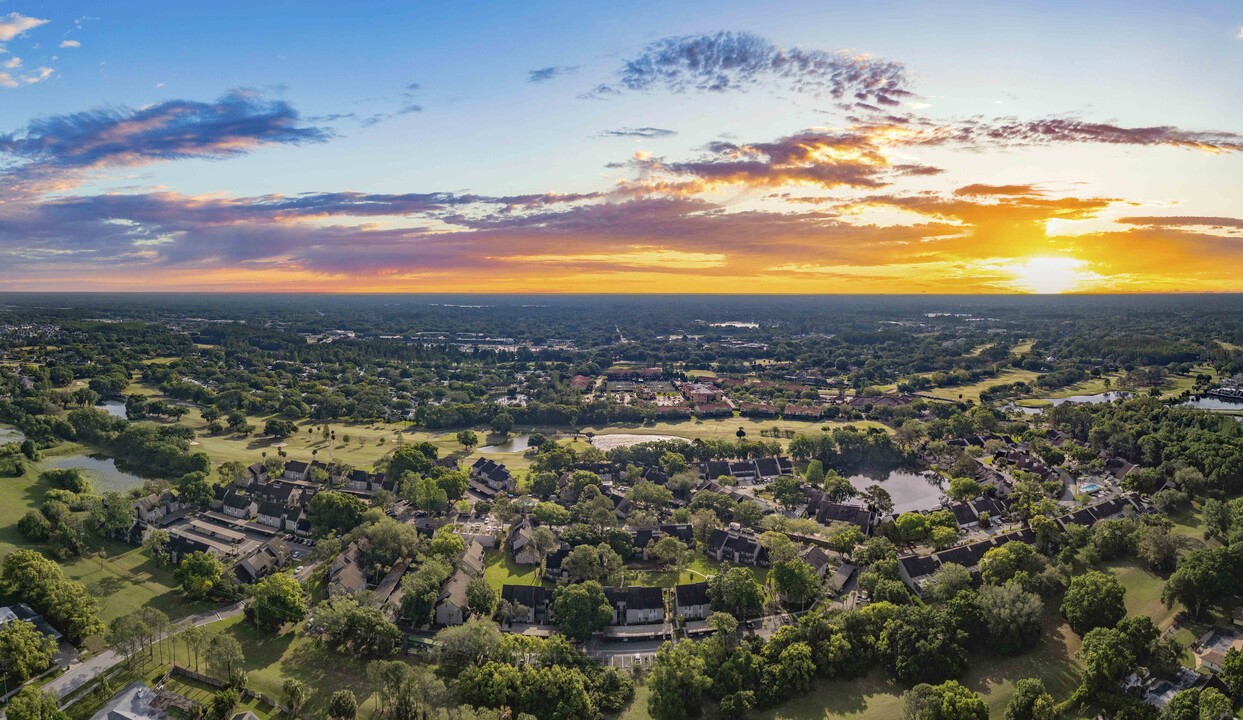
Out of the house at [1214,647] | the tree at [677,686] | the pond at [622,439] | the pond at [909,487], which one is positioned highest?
the pond at [622,439]

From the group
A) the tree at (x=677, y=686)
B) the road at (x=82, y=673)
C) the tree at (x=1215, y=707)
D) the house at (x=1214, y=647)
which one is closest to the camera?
the tree at (x=1215, y=707)

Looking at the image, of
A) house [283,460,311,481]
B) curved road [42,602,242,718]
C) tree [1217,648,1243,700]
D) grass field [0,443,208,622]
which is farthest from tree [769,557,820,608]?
house [283,460,311,481]

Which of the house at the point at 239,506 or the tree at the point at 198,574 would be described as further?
the house at the point at 239,506

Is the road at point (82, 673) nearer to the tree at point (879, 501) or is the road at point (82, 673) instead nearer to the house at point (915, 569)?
the house at point (915, 569)

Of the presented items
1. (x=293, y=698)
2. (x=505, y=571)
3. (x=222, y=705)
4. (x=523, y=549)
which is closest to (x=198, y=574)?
(x=222, y=705)

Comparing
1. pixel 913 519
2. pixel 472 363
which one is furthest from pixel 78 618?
pixel 472 363

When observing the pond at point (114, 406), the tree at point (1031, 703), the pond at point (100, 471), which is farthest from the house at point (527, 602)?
the pond at point (114, 406)

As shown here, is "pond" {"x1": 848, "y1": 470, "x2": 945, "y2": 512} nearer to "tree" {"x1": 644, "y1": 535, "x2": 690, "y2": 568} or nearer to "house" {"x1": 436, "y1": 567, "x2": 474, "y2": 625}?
"tree" {"x1": 644, "y1": 535, "x2": 690, "y2": 568}
